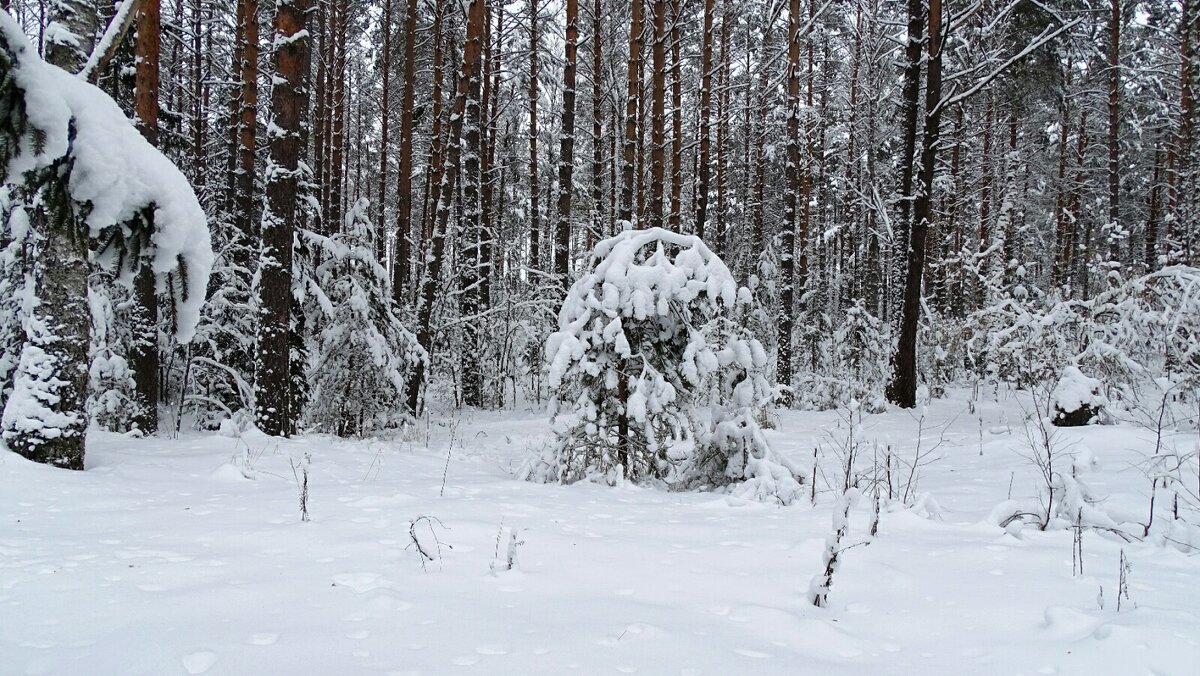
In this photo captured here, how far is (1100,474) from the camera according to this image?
4.71m

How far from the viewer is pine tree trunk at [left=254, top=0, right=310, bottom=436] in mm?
6871

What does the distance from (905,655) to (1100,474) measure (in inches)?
155

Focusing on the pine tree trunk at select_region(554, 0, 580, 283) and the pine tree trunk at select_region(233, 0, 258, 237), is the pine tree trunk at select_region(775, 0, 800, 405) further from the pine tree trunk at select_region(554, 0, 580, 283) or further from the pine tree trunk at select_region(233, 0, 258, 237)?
the pine tree trunk at select_region(233, 0, 258, 237)

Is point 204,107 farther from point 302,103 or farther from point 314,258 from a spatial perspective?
point 302,103

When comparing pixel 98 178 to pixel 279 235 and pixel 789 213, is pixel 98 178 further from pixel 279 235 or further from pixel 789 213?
pixel 789 213

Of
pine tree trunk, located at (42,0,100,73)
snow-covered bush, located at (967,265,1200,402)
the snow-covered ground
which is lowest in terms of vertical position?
the snow-covered ground

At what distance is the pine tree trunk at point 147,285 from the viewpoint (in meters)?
7.28

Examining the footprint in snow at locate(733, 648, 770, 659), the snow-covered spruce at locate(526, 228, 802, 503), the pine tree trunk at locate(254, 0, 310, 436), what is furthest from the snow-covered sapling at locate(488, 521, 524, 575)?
the pine tree trunk at locate(254, 0, 310, 436)

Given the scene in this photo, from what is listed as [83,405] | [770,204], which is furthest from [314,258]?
[770,204]

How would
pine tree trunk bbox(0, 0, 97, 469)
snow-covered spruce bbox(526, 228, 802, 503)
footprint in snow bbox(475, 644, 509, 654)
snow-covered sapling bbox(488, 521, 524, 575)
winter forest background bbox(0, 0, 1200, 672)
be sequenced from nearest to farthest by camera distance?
footprint in snow bbox(475, 644, 509, 654) < snow-covered sapling bbox(488, 521, 524, 575) < winter forest background bbox(0, 0, 1200, 672) < pine tree trunk bbox(0, 0, 97, 469) < snow-covered spruce bbox(526, 228, 802, 503)

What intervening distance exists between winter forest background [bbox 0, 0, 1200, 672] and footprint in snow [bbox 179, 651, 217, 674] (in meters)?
0.69

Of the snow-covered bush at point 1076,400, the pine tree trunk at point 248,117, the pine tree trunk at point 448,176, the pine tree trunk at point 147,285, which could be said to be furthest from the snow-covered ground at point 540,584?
the pine tree trunk at point 448,176

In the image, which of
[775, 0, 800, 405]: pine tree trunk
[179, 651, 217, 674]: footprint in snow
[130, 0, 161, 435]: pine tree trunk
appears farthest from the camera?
[775, 0, 800, 405]: pine tree trunk

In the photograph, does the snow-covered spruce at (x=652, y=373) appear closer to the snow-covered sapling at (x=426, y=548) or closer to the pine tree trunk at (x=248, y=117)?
the snow-covered sapling at (x=426, y=548)
